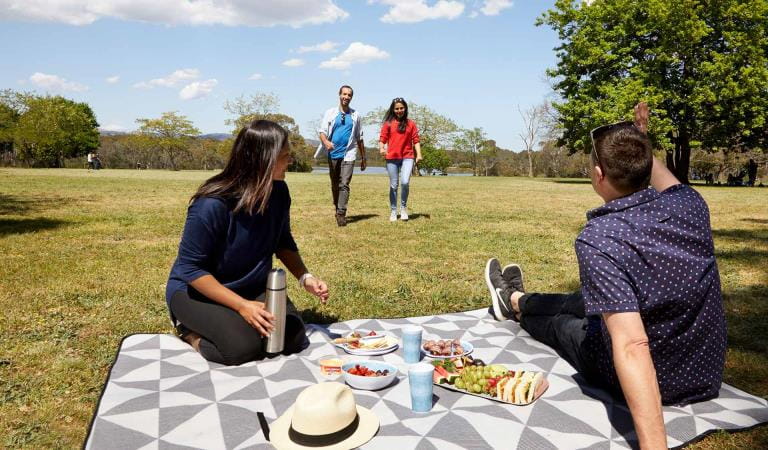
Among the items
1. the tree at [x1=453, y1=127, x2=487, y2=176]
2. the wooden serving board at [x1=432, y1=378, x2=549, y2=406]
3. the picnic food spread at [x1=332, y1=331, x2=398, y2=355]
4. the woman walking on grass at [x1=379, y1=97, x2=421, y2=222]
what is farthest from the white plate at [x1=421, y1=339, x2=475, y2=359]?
the tree at [x1=453, y1=127, x2=487, y2=176]

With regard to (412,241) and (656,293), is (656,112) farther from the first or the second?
(656,293)

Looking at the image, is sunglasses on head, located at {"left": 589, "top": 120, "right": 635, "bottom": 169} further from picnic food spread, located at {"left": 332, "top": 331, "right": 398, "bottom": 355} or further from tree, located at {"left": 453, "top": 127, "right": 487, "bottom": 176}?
tree, located at {"left": 453, "top": 127, "right": 487, "bottom": 176}

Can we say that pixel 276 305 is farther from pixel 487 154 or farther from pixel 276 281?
pixel 487 154

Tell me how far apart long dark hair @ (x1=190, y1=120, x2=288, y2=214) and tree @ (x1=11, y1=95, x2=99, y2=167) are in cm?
6669

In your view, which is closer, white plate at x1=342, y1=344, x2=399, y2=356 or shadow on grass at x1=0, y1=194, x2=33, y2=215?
white plate at x1=342, y1=344, x2=399, y2=356

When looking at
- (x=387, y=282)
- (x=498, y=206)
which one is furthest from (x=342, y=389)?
(x=498, y=206)

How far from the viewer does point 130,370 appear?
365 cm

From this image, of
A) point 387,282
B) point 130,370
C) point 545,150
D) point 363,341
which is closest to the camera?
point 130,370

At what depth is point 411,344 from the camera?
12.6ft

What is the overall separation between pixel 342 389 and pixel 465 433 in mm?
748

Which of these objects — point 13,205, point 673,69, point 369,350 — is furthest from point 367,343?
point 673,69

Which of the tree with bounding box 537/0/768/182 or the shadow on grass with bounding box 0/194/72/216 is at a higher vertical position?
the tree with bounding box 537/0/768/182

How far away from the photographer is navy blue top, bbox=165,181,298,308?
3.65 metres

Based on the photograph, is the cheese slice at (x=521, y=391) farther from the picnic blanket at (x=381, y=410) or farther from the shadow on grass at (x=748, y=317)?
the shadow on grass at (x=748, y=317)
